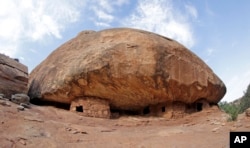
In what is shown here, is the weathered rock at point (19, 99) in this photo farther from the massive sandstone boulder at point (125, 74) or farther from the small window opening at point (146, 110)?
the small window opening at point (146, 110)

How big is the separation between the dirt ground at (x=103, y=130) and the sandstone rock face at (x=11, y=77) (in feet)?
3.87

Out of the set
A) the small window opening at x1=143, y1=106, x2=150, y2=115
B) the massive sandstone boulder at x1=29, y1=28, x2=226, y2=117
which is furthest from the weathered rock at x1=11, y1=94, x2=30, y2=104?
the small window opening at x1=143, y1=106, x2=150, y2=115

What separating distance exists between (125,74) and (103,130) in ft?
8.63

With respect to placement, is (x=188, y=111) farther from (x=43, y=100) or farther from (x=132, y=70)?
(x=43, y=100)

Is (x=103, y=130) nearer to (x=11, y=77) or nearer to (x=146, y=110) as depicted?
(x=146, y=110)

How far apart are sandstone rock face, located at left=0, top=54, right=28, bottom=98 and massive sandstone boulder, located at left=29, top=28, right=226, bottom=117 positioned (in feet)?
3.30

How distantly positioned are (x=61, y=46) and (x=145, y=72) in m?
4.41

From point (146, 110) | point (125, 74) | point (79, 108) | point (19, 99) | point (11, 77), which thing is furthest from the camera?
point (146, 110)

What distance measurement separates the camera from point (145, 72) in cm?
1248

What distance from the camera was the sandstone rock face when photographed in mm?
11758

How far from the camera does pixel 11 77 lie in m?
12.1

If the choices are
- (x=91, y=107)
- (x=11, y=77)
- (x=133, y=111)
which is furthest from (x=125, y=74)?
(x=11, y=77)

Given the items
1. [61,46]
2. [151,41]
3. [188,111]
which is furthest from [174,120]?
[61,46]

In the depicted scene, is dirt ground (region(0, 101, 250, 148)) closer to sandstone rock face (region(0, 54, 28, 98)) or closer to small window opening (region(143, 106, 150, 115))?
sandstone rock face (region(0, 54, 28, 98))
